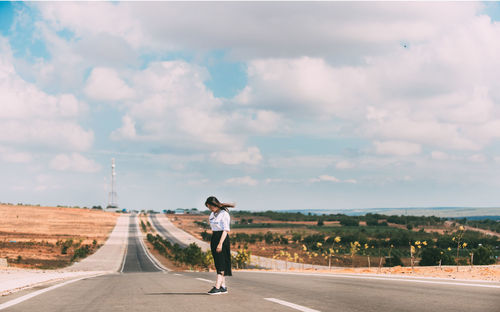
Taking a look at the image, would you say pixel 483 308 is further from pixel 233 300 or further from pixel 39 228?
pixel 39 228

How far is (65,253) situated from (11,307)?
74.9 metres

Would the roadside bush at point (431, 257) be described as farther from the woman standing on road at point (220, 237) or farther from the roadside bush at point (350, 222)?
the roadside bush at point (350, 222)

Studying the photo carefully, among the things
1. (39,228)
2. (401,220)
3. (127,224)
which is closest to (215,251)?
(39,228)

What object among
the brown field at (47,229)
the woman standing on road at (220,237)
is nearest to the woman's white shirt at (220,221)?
the woman standing on road at (220,237)

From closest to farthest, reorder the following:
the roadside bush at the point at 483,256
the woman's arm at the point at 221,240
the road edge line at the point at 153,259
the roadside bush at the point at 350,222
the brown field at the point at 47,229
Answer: the woman's arm at the point at 221,240 → the roadside bush at the point at 483,256 → the road edge line at the point at 153,259 → the brown field at the point at 47,229 → the roadside bush at the point at 350,222

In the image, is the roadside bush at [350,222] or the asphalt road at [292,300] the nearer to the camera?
the asphalt road at [292,300]

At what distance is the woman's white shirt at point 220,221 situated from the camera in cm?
985

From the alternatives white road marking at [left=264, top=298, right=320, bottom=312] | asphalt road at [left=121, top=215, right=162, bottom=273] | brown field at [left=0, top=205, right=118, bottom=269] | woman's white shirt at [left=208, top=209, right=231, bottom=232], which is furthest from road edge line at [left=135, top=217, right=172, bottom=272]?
white road marking at [left=264, top=298, right=320, bottom=312]

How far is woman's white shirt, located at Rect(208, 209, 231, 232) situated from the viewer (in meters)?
9.85

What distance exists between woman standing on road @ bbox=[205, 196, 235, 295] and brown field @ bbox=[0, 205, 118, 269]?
6521 cm

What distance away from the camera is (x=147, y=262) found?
68375mm

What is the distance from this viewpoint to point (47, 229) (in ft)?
416

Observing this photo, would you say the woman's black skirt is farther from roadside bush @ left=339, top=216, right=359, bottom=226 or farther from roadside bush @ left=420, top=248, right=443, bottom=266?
roadside bush @ left=339, top=216, right=359, bottom=226

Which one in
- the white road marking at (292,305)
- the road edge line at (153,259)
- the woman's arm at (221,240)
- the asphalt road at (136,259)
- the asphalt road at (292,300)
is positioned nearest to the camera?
the white road marking at (292,305)
